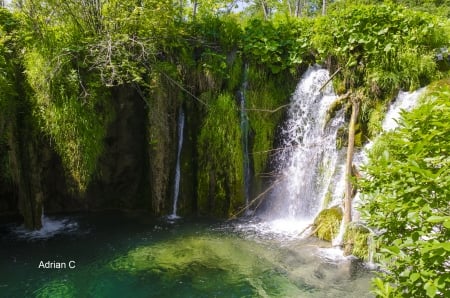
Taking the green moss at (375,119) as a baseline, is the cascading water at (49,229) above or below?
below

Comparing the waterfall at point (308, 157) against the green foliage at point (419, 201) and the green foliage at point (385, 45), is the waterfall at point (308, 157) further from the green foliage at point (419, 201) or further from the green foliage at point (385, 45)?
the green foliage at point (419, 201)

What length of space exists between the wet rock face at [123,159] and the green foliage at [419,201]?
22.9ft

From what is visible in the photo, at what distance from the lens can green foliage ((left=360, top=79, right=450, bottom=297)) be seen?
1982 mm

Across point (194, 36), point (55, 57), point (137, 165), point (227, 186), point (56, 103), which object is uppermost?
point (194, 36)

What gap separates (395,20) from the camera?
781 centimetres

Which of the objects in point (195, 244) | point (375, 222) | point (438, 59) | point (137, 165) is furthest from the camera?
point (137, 165)

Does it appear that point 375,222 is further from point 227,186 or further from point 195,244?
point 227,186

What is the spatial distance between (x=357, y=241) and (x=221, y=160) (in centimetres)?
355

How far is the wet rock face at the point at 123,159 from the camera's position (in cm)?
875

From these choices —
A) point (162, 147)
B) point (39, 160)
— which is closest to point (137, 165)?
point (162, 147)

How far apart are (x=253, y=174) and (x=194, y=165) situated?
1.42 metres

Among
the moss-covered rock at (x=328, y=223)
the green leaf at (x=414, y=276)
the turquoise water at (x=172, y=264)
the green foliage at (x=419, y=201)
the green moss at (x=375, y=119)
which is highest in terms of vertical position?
the green moss at (x=375, y=119)

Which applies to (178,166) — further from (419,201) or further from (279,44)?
(419,201)

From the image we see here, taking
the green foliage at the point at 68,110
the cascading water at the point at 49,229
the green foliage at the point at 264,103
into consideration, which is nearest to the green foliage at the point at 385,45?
the green foliage at the point at 264,103
